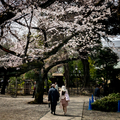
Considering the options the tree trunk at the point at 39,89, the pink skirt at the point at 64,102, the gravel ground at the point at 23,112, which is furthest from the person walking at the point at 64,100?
the tree trunk at the point at 39,89

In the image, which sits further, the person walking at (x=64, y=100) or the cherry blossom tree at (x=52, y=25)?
A: the cherry blossom tree at (x=52, y=25)

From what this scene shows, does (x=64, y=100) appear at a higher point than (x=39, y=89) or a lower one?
lower

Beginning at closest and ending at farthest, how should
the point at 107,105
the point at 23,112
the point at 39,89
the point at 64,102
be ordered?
Answer: the point at 64,102, the point at 23,112, the point at 107,105, the point at 39,89

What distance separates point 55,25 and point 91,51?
890 centimetres

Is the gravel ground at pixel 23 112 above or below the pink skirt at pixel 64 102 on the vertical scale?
below

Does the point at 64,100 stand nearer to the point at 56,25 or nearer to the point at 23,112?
the point at 23,112

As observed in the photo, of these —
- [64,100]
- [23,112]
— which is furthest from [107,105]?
[23,112]

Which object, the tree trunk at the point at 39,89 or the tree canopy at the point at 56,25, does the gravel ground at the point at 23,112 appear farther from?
the tree canopy at the point at 56,25

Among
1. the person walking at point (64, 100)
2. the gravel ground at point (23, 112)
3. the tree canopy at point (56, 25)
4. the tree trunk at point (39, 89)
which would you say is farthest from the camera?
the tree trunk at point (39, 89)

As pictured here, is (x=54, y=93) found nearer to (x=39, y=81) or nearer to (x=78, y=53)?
(x=39, y=81)

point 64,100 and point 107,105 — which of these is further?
point 107,105

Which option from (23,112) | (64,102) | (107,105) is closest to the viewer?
(64,102)

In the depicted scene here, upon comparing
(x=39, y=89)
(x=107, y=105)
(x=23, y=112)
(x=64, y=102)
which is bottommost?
(x=23, y=112)

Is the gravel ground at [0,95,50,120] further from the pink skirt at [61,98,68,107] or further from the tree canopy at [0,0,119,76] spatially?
the tree canopy at [0,0,119,76]
